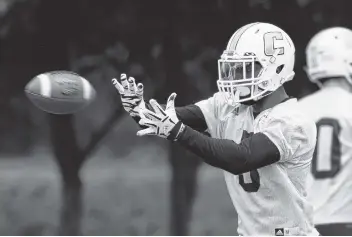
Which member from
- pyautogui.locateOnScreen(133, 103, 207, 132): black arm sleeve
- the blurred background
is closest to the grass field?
the blurred background

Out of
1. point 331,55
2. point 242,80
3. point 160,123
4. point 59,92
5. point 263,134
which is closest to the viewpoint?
point 160,123

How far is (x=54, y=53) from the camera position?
4703mm

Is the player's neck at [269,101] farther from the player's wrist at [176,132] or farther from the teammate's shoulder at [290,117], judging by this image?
the player's wrist at [176,132]

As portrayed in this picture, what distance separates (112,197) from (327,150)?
4.42 ft

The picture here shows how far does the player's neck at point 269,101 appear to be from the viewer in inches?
112

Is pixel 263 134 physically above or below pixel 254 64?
below

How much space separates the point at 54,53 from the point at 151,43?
47cm

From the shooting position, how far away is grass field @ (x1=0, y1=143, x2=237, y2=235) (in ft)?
15.6

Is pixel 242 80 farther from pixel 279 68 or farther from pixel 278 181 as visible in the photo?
pixel 278 181

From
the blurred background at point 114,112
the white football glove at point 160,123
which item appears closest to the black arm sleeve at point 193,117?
the white football glove at point 160,123

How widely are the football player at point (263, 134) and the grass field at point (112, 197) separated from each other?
187 cm

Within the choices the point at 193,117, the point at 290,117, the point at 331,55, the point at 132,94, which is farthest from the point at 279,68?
the point at 331,55

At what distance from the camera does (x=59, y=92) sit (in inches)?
117

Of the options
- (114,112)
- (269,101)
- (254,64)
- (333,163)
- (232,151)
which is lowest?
(333,163)
